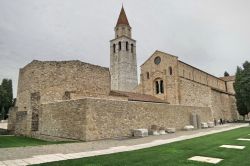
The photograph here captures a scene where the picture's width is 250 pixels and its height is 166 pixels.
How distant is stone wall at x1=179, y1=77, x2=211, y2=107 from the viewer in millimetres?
31453

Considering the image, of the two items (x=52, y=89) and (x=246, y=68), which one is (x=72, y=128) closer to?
(x=52, y=89)

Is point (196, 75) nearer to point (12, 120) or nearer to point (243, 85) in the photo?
point (243, 85)

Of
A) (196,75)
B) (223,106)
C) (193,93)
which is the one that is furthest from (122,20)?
(223,106)

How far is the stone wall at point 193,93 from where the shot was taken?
3145 centimetres

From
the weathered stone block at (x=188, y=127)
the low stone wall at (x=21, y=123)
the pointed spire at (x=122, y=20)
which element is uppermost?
the pointed spire at (x=122, y=20)

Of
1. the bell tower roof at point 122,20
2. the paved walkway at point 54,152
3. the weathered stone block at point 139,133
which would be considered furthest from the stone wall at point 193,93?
the bell tower roof at point 122,20

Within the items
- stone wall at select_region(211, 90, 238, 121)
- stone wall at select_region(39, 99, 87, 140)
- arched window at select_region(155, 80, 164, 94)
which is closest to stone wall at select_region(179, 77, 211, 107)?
stone wall at select_region(211, 90, 238, 121)

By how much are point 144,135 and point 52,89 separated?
9.13m

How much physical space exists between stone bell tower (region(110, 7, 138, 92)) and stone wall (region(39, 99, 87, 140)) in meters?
31.7

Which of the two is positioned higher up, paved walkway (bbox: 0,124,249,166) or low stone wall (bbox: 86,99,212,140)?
low stone wall (bbox: 86,99,212,140)

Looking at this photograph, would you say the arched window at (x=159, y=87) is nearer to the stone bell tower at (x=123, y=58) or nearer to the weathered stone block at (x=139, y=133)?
the stone bell tower at (x=123, y=58)

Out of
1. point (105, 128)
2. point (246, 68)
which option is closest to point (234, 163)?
point (105, 128)

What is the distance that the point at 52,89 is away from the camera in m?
18.4

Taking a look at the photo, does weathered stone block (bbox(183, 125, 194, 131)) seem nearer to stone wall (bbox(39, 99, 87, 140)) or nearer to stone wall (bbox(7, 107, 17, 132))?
stone wall (bbox(39, 99, 87, 140))
